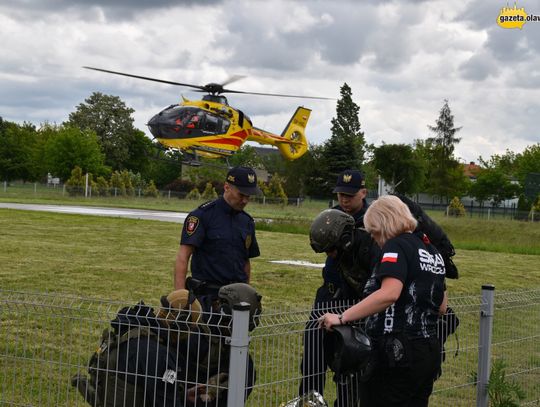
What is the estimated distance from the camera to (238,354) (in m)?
3.67

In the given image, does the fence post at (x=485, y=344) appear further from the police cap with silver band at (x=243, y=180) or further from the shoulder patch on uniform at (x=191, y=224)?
the shoulder patch on uniform at (x=191, y=224)

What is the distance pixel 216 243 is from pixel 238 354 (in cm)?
230

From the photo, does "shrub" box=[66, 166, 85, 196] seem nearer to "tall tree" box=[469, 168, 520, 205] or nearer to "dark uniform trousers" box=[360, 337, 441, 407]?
"tall tree" box=[469, 168, 520, 205]

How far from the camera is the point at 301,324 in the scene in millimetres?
4270

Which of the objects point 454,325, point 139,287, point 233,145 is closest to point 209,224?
point 454,325

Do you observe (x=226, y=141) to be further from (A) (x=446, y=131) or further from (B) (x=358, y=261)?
(A) (x=446, y=131)

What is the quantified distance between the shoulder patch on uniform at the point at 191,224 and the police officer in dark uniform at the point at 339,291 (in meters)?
1.03

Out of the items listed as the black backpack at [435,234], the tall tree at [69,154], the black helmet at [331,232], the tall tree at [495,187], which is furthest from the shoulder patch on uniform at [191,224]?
the tall tree at [495,187]

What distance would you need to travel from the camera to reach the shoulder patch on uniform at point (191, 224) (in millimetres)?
5883

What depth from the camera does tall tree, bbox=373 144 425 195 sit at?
8050 cm

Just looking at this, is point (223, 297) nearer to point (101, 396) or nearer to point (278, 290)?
point (101, 396)

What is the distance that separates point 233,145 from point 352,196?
Answer: 29680 millimetres

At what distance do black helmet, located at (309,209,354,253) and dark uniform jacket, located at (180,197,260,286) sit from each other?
0.99 metres

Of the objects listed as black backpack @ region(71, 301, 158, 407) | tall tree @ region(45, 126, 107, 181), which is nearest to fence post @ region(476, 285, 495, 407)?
black backpack @ region(71, 301, 158, 407)
